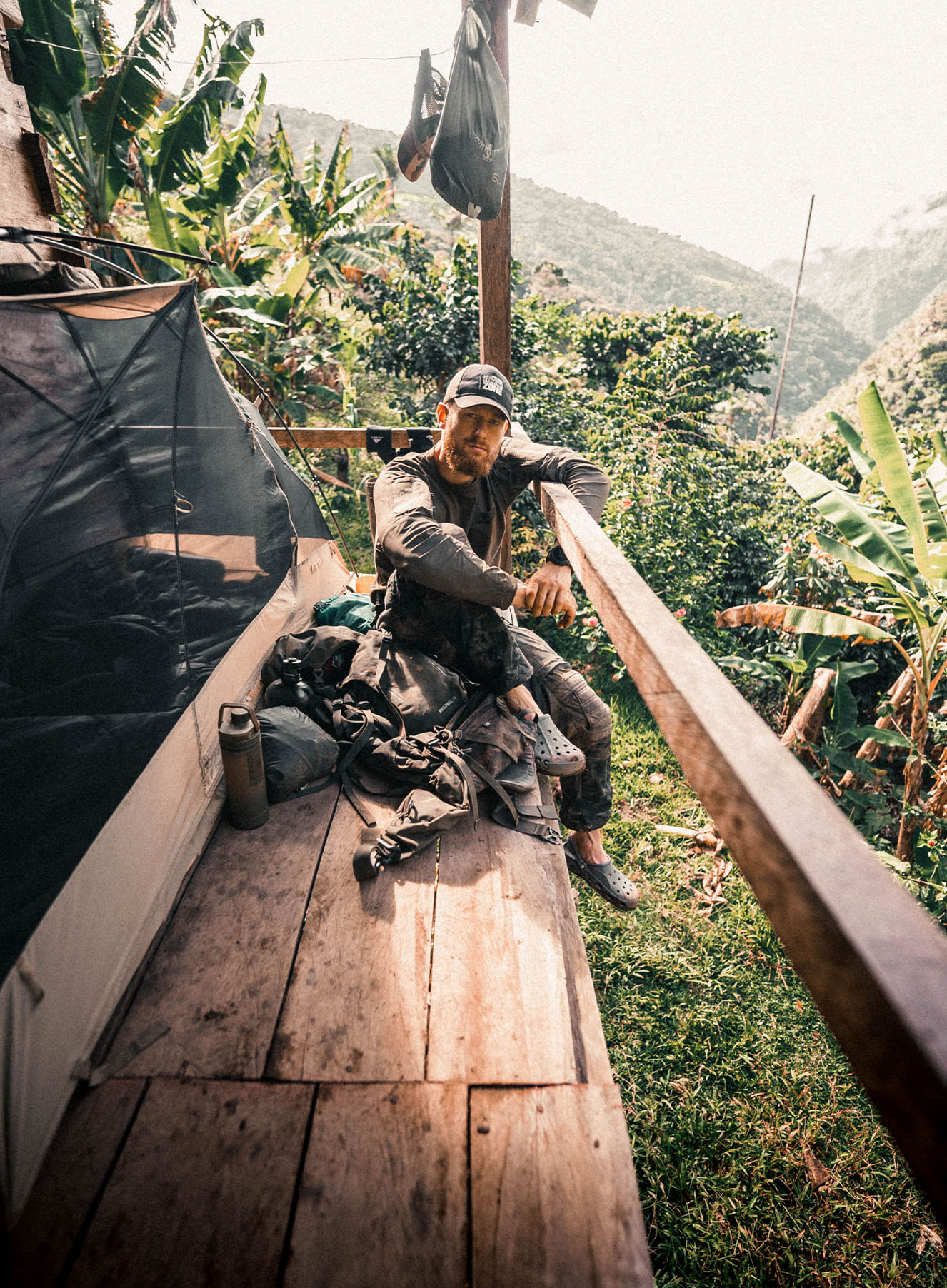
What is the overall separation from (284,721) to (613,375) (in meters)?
9.05

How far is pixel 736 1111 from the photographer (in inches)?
95.8

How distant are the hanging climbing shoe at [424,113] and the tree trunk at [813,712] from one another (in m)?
3.73

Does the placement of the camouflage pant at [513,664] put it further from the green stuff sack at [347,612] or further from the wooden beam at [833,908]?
the wooden beam at [833,908]

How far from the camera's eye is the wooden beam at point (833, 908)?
0.56 m

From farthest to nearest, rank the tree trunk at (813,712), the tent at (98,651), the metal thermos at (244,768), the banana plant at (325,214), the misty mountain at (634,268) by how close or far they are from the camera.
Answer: the misty mountain at (634,268)
the banana plant at (325,214)
the tree trunk at (813,712)
the metal thermos at (244,768)
the tent at (98,651)

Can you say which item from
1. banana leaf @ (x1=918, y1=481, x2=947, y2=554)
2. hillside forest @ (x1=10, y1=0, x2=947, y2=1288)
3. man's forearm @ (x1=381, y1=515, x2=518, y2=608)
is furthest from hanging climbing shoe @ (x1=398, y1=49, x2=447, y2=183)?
banana leaf @ (x1=918, y1=481, x2=947, y2=554)

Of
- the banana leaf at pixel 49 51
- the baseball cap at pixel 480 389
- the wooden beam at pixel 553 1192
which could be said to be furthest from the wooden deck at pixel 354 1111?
the banana leaf at pixel 49 51

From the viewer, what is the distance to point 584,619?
18.4ft

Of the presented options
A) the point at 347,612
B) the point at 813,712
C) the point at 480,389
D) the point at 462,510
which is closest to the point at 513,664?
the point at 462,510

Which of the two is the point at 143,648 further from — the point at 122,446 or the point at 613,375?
the point at 613,375

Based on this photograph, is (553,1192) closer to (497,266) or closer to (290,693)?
(290,693)

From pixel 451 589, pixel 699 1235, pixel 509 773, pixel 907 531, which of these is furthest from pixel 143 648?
pixel 907 531

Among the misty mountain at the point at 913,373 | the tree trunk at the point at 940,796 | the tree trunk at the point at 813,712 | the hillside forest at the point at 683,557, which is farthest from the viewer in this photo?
the misty mountain at the point at 913,373

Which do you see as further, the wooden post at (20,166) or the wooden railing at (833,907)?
the wooden post at (20,166)
